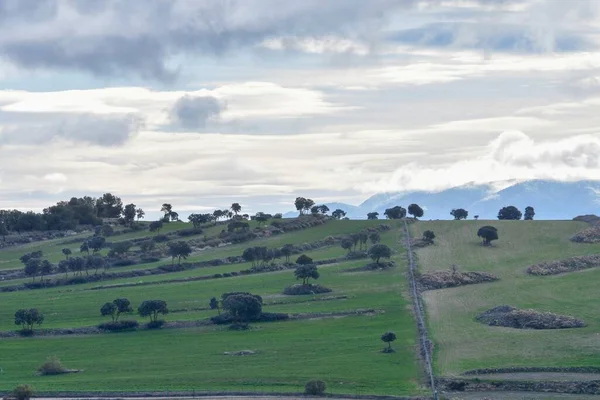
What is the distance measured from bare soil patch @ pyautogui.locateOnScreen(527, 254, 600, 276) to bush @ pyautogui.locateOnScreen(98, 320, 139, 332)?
75.8 meters

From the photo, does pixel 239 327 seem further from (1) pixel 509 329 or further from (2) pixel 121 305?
(1) pixel 509 329

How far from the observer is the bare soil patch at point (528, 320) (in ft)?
451

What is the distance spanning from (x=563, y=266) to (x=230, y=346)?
276 ft

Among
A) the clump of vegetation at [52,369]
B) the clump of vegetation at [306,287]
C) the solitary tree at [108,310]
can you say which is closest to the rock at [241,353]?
the clump of vegetation at [52,369]

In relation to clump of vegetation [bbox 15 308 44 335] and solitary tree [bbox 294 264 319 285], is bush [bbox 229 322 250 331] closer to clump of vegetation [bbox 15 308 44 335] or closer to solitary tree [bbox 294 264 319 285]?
clump of vegetation [bbox 15 308 44 335]

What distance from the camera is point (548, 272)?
623 ft

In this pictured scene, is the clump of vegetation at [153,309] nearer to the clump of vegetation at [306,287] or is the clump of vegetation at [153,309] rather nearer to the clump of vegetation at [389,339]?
the clump of vegetation at [306,287]

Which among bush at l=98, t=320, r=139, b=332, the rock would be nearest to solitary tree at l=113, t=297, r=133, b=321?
bush at l=98, t=320, r=139, b=332

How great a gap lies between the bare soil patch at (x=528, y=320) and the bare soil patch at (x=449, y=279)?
30062 mm

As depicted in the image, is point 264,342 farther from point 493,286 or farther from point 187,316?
point 493,286

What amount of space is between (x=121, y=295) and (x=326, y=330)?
54.9m

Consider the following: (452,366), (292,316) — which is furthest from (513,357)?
(292,316)

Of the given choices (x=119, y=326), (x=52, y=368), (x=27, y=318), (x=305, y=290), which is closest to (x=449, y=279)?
(x=305, y=290)

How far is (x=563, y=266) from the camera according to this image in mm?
194125
